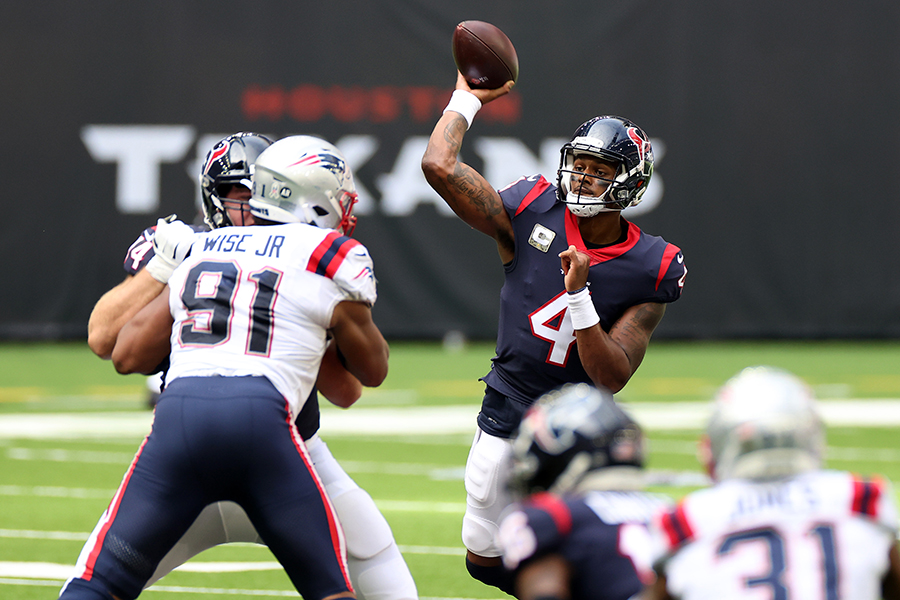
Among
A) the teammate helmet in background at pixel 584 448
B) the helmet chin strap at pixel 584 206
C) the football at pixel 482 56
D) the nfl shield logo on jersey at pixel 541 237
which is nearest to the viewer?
the teammate helmet in background at pixel 584 448

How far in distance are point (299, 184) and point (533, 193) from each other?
128 cm

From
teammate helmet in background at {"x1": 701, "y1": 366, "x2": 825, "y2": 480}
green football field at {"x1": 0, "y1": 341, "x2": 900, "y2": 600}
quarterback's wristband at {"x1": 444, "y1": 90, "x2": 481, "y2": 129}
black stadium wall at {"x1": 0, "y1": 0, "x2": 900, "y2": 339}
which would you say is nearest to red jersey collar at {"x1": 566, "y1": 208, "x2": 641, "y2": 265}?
quarterback's wristband at {"x1": 444, "y1": 90, "x2": 481, "y2": 129}

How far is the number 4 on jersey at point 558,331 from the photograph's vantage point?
428cm

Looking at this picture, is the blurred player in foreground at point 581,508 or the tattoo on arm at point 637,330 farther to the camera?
the tattoo on arm at point 637,330

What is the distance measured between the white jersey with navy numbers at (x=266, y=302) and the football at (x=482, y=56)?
4.84ft

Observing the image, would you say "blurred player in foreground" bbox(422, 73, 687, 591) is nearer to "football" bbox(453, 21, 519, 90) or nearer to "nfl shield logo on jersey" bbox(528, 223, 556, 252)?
"nfl shield logo on jersey" bbox(528, 223, 556, 252)

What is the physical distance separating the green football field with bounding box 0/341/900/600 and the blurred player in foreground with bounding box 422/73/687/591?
73 centimetres

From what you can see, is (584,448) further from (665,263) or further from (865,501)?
(665,263)

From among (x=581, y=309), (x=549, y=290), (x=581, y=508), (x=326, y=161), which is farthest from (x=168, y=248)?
(x=581, y=508)

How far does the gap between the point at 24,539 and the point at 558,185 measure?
338 centimetres

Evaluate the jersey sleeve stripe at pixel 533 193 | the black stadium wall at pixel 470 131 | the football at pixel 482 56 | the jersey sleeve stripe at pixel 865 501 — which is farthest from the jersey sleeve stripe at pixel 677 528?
the black stadium wall at pixel 470 131

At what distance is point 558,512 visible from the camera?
2430 millimetres

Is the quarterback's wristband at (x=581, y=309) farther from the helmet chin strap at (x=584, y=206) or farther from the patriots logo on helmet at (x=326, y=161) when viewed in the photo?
→ the patriots logo on helmet at (x=326, y=161)

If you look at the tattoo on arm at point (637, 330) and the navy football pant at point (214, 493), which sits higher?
the tattoo on arm at point (637, 330)
